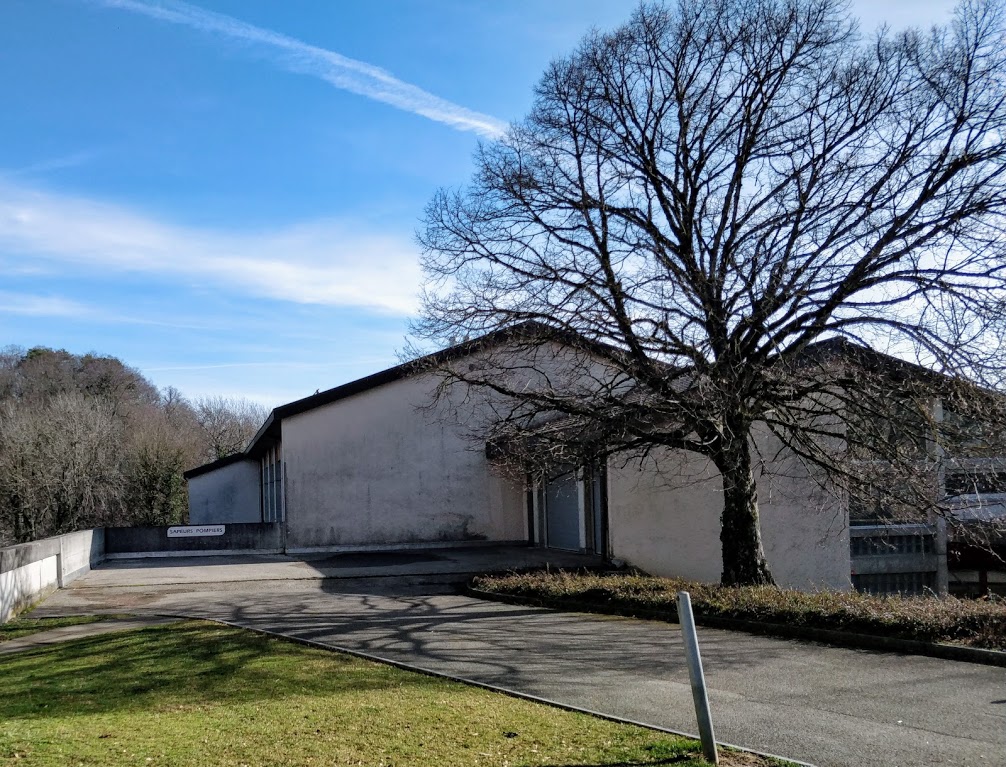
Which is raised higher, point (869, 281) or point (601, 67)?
point (601, 67)

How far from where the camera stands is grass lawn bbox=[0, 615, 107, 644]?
11734 mm

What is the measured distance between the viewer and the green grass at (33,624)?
11.7 metres

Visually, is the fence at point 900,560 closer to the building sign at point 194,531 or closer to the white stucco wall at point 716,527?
the white stucco wall at point 716,527

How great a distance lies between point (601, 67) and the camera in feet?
46.0

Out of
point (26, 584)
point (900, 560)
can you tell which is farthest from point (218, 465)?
point (900, 560)

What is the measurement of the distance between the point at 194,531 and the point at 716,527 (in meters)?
14.5

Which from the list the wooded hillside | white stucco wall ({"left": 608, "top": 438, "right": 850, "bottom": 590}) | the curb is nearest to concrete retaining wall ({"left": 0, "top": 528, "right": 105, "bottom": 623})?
the curb

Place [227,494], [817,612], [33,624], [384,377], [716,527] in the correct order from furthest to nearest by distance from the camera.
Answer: [227,494] → [384,377] → [716,527] → [33,624] → [817,612]

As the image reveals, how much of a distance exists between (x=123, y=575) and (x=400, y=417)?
29.1 ft

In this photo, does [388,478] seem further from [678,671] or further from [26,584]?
[678,671]

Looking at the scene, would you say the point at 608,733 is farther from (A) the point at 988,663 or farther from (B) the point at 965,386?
(B) the point at 965,386

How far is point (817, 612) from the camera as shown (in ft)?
34.3

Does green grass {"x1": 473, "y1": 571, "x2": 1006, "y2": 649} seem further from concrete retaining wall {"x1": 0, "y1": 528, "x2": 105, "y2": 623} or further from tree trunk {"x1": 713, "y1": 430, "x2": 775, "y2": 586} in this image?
concrete retaining wall {"x1": 0, "y1": 528, "x2": 105, "y2": 623}

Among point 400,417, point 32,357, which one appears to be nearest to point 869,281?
point 400,417
